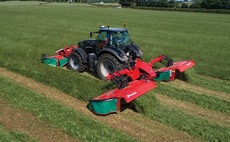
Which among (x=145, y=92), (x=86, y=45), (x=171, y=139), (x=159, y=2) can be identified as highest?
(x=159, y=2)

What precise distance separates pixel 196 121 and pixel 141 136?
1.62 m

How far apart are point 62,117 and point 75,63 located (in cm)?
431

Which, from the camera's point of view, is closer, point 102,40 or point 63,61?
point 102,40

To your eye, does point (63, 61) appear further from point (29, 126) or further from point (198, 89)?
point (198, 89)

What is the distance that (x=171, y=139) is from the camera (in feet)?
19.6

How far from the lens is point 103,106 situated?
680cm

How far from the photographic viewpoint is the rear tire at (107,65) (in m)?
8.93

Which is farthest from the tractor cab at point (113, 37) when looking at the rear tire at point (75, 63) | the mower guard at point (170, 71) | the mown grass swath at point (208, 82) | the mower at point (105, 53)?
the mown grass swath at point (208, 82)

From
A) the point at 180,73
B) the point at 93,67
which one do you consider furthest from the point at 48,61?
the point at 180,73

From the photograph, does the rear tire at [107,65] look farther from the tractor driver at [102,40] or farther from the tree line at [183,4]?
the tree line at [183,4]

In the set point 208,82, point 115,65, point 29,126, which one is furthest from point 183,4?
point 29,126

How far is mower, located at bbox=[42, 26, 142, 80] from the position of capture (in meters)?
9.02

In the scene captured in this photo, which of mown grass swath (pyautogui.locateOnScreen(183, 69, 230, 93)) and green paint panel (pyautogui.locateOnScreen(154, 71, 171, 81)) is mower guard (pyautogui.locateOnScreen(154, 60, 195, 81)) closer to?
green paint panel (pyautogui.locateOnScreen(154, 71, 171, 81))

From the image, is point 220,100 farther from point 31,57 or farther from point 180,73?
point 31,57
